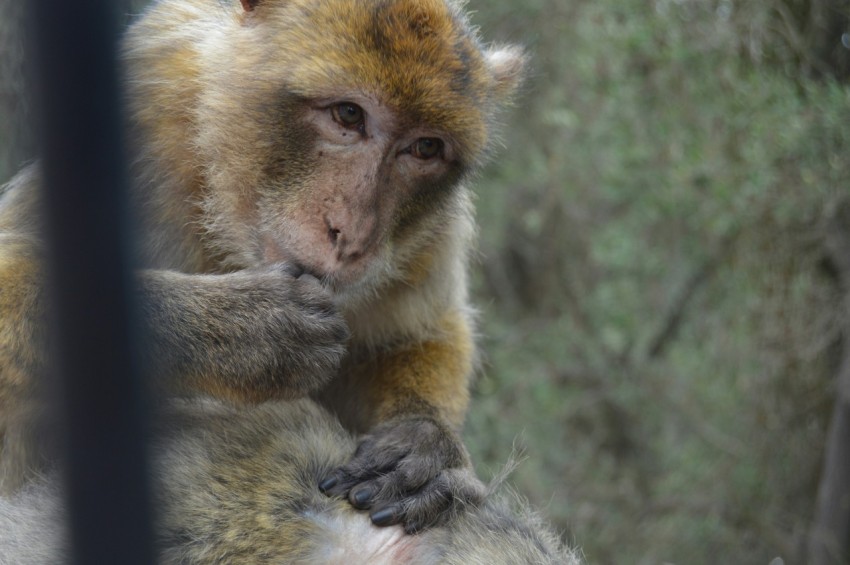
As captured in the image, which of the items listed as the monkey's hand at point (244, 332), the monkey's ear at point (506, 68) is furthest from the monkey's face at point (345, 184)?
the monkey's ear at point (506, 68)

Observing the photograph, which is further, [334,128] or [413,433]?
[413,433]

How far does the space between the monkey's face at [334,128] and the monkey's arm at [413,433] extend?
551mm

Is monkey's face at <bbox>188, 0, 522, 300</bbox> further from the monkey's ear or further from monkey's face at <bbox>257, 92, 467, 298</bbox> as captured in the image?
the monkey's ear

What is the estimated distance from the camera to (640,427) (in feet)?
27.5

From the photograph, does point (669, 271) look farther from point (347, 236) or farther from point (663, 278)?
point (347, 236)

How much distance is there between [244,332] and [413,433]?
0.81 meters

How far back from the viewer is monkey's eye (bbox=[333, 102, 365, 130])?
290cm

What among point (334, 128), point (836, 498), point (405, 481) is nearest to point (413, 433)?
point (405, 481)

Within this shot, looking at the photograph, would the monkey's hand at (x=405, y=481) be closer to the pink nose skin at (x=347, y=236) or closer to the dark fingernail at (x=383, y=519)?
the dark fingernail at (x=383, y=519)

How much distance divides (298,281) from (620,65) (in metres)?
3.82

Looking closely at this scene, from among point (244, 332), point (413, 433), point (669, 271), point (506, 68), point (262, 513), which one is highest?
point (506, 68)

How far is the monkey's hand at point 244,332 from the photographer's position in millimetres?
2562

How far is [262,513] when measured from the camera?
2469 millimetres

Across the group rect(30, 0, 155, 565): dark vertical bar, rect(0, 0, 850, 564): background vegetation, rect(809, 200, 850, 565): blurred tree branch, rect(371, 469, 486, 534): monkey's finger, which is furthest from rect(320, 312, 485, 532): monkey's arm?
rect(809, 200, 850, 565): blurred tree branch
